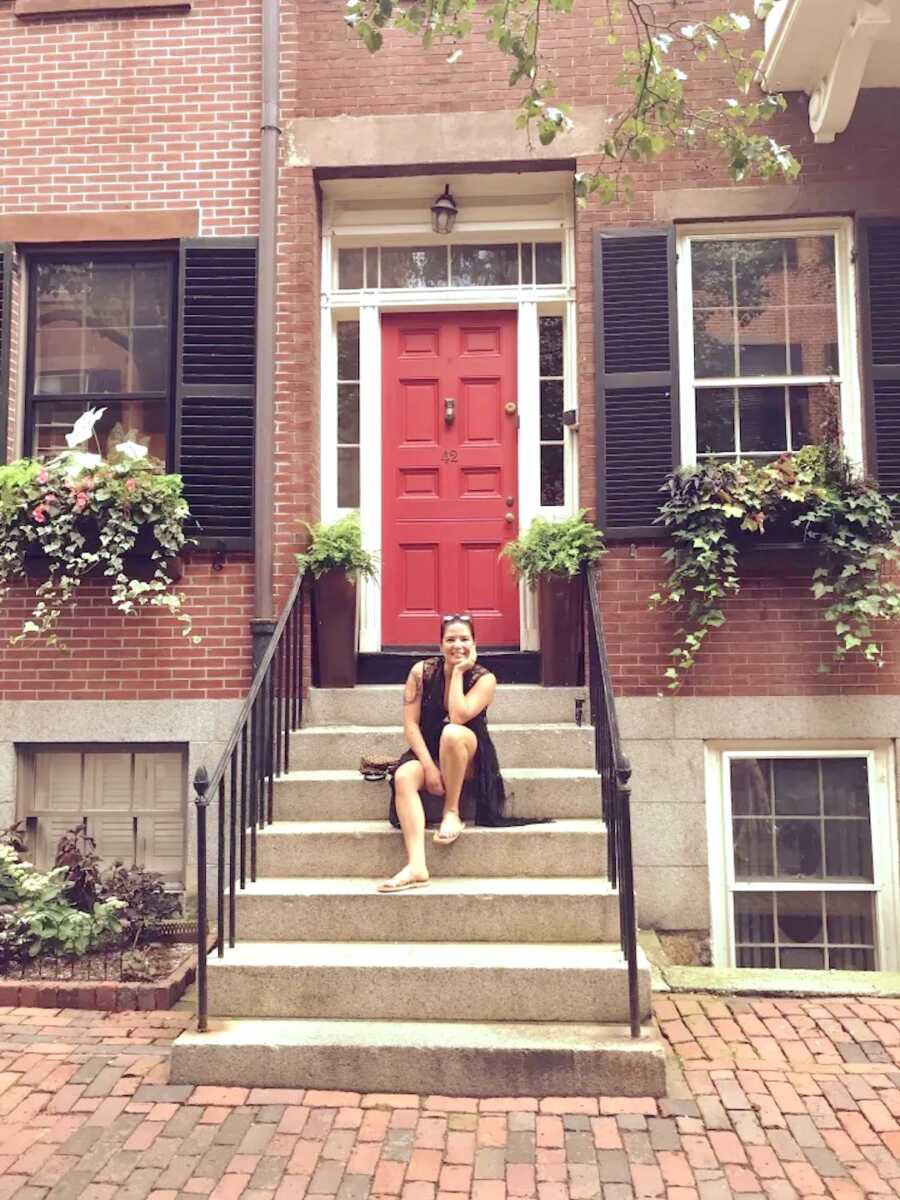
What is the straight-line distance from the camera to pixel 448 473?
6324 millimetres

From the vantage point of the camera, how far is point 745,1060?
3.96 m

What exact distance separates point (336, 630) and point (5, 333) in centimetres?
277

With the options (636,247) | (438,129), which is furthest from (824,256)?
(438,129)

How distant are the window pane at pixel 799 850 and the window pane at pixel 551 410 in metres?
2.74

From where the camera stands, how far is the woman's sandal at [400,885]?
4.38 meters

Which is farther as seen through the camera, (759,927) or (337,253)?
(337,253)

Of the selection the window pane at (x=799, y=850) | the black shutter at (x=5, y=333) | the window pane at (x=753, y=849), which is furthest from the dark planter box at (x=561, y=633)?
the black shutter at (x=5, y=333)

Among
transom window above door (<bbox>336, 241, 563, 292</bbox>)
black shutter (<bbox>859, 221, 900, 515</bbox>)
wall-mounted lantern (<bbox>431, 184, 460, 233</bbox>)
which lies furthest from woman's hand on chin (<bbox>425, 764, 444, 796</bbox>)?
wall-mounted lantern (<bbox>431, 184, 460, 233</bbox>)

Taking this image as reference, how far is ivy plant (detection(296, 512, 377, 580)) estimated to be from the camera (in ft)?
18.7

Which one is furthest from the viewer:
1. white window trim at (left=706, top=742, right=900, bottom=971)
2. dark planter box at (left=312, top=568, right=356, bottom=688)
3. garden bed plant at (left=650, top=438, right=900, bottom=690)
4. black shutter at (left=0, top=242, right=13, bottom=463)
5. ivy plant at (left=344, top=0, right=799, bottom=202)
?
black shutter at (left=0, top=242, right=13, bottom=463)

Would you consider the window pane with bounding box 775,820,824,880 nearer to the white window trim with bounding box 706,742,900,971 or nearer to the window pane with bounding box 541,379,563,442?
the white window trim with bounding box 706,742,900,971

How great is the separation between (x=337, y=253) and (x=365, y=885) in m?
4.07

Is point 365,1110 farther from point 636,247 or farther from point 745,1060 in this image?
point 636,247

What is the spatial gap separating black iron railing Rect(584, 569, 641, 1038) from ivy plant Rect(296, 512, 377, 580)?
4.38ft
